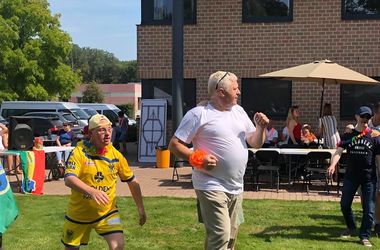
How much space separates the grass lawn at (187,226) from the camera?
6.80 meters

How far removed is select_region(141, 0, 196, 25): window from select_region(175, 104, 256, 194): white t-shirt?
12.0 metres

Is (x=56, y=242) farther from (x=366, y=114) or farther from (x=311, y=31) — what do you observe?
(x=311, y=31)

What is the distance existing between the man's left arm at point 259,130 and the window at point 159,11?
1191 centimetres

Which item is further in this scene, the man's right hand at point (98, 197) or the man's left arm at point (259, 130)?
the man's left arm at point (259, 130)

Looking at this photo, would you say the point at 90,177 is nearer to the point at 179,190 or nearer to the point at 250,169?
the point at 179,190

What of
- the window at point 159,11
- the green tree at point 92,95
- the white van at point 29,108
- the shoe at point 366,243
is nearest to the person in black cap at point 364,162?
the shoe at point 366,243

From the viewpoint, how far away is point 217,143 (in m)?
4.51

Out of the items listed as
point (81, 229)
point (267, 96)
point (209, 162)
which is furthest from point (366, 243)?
point (267, 96)

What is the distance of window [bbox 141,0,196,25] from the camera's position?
16203 mm

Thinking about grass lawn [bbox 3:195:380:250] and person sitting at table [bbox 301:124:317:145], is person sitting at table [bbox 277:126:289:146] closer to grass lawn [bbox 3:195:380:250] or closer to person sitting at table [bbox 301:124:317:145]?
person sitting at table [bbox 301:124:317:145]

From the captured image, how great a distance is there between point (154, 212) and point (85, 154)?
→ 4231mm

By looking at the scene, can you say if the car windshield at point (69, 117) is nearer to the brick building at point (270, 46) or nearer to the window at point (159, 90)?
the window at point (159, 90)

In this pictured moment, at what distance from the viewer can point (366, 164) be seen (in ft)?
21.9

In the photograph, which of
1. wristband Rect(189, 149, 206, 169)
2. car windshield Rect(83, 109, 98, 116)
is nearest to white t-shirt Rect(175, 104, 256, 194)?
wristband Rect(189, 149, 206, 169)
